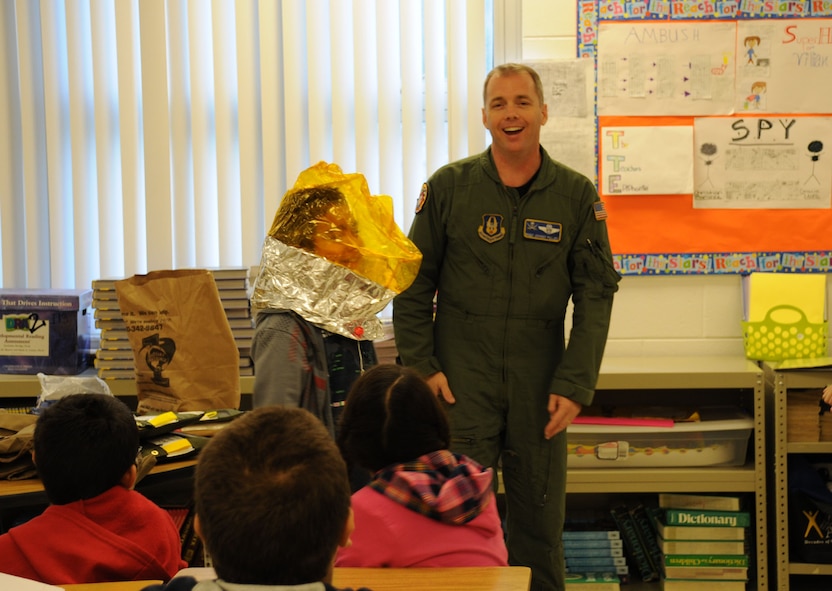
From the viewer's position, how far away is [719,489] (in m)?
2.89

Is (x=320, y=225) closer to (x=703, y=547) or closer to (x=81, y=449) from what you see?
(x=81, y=449)

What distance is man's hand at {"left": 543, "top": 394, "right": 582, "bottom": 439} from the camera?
2.27 m

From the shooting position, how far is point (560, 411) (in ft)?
7.45

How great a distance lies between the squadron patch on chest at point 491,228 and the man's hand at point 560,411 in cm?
43

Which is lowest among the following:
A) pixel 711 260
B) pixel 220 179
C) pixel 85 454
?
pixel 85 454

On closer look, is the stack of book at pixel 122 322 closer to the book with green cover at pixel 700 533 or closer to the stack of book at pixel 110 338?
the stack of book at pixel 110 338

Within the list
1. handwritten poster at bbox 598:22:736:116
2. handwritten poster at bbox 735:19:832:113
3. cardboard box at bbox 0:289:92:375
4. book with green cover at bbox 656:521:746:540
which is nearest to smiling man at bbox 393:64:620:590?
book with green cover at bbox 656:521:746:540

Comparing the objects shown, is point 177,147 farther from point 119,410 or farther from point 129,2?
point 119,410

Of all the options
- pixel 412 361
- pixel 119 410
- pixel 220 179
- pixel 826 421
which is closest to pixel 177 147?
pixel 220 179

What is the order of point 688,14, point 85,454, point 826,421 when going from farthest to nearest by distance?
point 688,14, point 826,421, point 85,454

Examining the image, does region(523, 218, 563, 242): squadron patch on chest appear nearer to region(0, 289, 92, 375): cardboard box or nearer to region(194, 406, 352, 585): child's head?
region(194, 406, 352, 585): child's head

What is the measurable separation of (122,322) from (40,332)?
31cm

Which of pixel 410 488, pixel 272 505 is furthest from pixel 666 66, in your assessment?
pixel 272 505

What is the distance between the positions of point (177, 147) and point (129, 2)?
555mm
